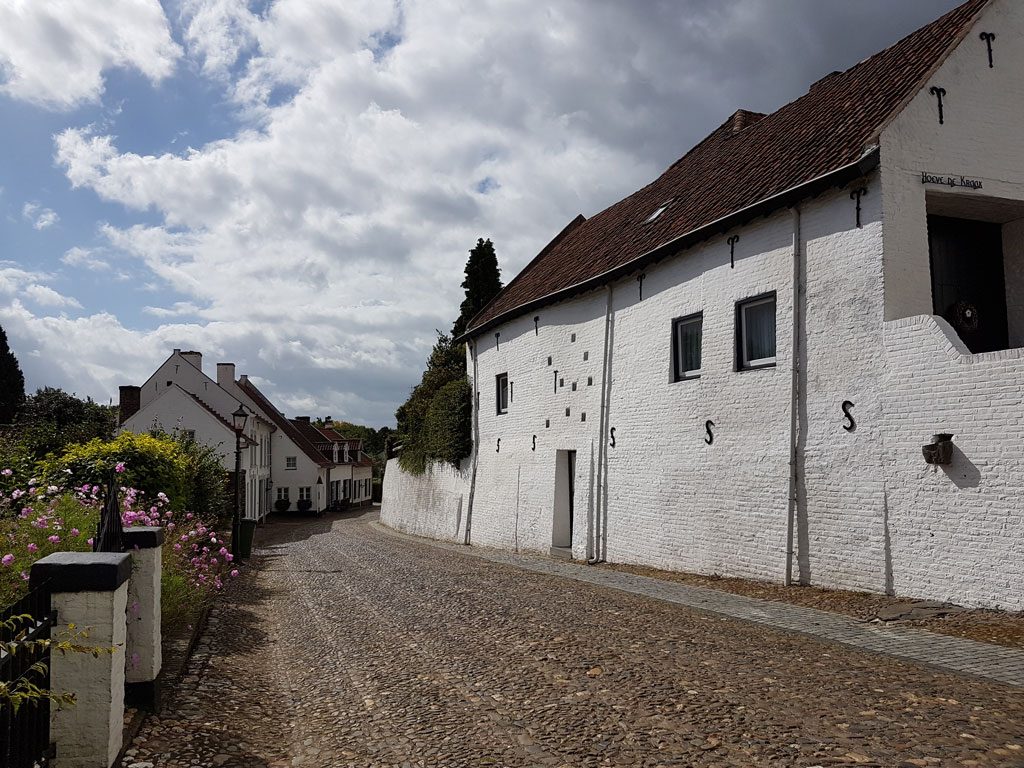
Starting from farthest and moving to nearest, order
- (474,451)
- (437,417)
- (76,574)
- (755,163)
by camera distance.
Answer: (437,417), (474,451), (755,163), (76,574)

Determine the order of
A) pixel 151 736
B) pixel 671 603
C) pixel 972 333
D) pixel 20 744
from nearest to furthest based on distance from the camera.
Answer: pixel 20 744
pixel 151 736
pixel 671 603
pixel 972 333

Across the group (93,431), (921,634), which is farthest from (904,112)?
(93,431)

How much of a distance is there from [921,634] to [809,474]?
3328 millimetres

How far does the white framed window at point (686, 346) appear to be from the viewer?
1433 centimetres

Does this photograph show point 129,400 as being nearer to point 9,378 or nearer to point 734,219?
point 9,378

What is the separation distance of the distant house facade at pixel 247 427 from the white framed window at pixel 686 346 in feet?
84.7

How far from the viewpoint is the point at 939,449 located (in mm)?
9398

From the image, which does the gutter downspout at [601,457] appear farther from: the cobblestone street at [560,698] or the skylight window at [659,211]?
the cobblestone street at [560,698]

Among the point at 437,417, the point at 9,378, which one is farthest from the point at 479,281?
the point at 9,378

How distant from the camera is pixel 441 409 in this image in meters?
26.8

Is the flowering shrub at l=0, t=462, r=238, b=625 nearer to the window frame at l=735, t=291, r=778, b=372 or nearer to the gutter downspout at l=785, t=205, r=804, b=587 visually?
the gutter downspout at l=785, t=205, r=804, b=587

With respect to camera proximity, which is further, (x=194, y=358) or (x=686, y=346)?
(x=194, y=358)

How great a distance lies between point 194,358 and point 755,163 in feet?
132

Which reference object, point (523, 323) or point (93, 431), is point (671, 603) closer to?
point (523, 323)
